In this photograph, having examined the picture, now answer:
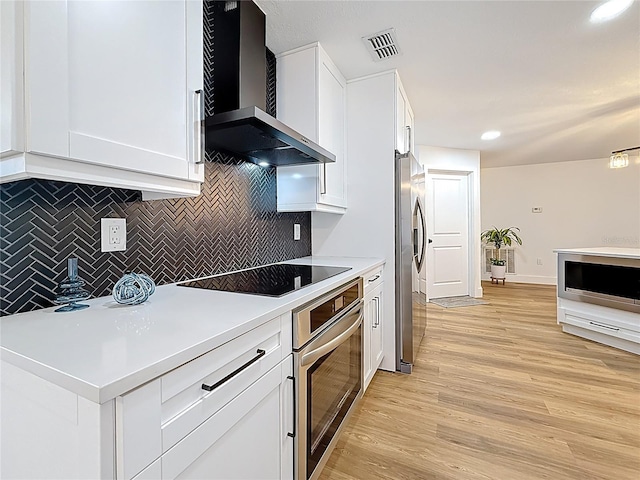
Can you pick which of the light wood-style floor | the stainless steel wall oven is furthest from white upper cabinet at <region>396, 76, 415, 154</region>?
the light wood-style floor

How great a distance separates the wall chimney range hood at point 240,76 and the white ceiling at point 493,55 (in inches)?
8.3

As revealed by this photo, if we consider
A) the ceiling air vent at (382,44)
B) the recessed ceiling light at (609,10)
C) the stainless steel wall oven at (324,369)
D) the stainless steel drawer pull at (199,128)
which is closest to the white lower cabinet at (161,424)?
the stainless steel wall oven at (324,369)

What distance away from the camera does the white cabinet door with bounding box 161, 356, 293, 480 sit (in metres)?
0.69

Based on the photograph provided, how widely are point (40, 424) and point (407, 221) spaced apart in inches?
87.1

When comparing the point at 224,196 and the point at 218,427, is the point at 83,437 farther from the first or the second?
the point at 224,196

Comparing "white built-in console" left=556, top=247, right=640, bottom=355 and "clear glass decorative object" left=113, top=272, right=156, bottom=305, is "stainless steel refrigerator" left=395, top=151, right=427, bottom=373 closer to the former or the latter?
"clear glass decorative object" left=113, top=272, right=156, bottom=305

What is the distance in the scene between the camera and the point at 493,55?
2.25 meters

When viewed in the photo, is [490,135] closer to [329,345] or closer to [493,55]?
[493,55]

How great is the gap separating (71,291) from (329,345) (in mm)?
938

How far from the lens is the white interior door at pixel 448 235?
5062 mm

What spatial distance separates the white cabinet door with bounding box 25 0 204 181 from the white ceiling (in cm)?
90

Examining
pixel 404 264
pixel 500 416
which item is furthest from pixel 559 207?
pixel 500 416

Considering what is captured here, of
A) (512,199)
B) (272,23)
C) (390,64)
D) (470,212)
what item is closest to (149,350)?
(272,23)

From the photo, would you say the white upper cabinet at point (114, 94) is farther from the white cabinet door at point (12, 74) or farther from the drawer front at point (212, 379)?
the drawer front at point (212, 379)
